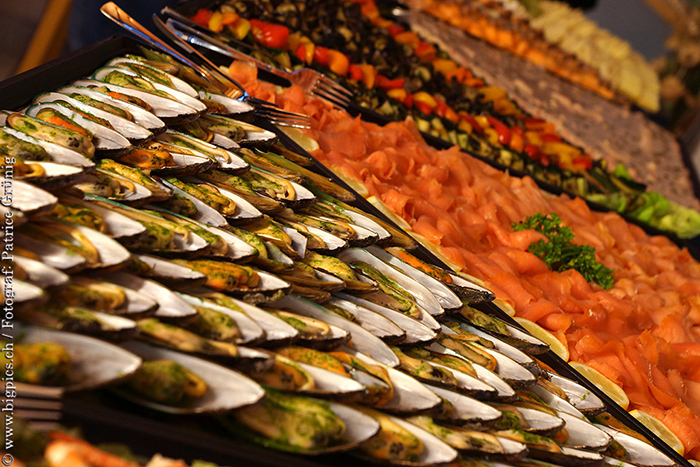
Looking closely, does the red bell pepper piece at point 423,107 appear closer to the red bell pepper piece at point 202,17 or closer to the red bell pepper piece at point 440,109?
the red bell pepper piece at point 440,109

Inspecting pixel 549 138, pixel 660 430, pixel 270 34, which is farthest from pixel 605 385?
pixel 549 138

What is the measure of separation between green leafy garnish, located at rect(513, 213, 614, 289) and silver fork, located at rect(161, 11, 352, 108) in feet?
3.98

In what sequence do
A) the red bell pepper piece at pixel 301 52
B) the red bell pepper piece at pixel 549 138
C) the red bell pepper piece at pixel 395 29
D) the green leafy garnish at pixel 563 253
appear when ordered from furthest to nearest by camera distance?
the red bell pepper piece at pixel 395 29 < the red bell pepper piece at pixel 549 138 < the red bell pepper piece at pixel 301 52 < the green leafy garnish at pixel 563 253

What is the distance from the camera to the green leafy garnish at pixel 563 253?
8.50 feet

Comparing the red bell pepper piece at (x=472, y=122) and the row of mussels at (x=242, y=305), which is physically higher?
the red bell pepper piece at (x=472, y=122)

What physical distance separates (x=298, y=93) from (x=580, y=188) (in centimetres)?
240

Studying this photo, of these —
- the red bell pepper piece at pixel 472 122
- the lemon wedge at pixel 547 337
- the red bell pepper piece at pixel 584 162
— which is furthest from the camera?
the red bell pepper piece at pixel 584 162

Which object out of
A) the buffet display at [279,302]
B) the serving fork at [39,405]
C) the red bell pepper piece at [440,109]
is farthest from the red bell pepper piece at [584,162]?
the serving fork at [39,405]

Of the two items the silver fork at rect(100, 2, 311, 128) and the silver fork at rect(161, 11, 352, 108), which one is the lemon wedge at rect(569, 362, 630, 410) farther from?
the silver fork at rect(161, 11, 352, 108)

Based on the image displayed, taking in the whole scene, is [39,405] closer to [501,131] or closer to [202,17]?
[202,17]

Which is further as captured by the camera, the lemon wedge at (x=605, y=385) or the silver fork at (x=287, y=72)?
the silver fork at (x=287, y=72)

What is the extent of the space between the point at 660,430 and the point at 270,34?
9.50 ft

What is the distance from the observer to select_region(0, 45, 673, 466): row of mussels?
0.98 m

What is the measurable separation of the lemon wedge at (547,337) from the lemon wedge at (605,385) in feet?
0.20
